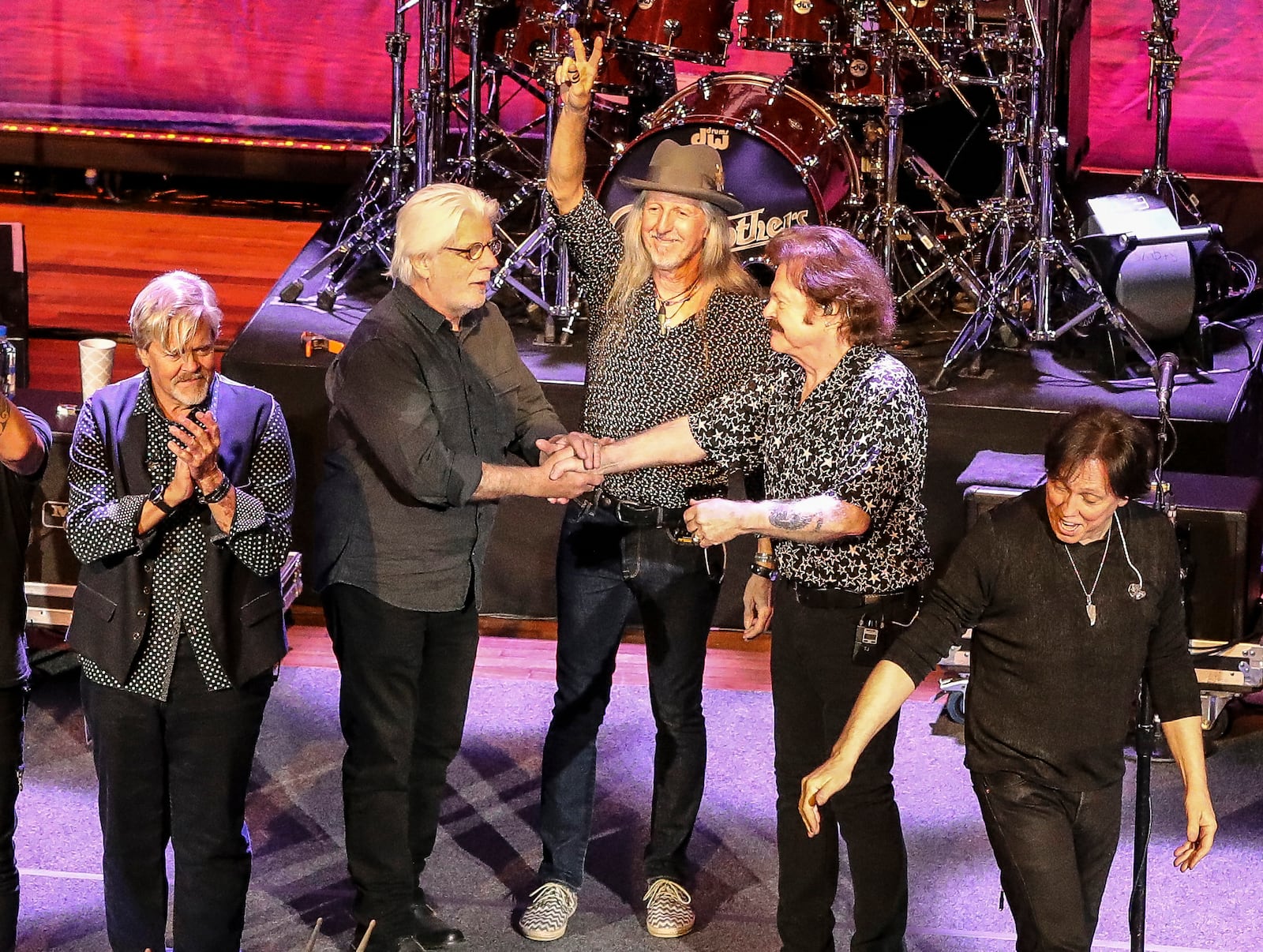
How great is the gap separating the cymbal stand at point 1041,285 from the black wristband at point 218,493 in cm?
329

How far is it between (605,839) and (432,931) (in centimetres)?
71

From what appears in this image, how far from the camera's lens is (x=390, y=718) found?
416cm

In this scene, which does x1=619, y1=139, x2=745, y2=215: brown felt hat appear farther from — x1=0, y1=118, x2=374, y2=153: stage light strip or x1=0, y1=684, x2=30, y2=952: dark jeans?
x1=0, y1=118, x2=374, y2=153: stage light strip

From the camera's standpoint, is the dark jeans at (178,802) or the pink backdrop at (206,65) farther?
the pink backdrop at (206,65)

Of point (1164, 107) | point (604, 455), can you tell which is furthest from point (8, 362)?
point (1164, 107)

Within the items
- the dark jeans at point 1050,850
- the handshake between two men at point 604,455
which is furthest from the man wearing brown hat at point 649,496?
the dark jeans at point 1050,850

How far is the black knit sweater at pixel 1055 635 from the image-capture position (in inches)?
138

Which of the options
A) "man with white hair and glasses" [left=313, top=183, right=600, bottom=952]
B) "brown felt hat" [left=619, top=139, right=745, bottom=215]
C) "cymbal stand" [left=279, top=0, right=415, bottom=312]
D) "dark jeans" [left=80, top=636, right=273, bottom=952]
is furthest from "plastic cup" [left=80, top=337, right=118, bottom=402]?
"brown felt hat" [left=619, top=139, right=745, bottom=215]

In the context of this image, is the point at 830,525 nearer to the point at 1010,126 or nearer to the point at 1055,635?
the point at 1055,635

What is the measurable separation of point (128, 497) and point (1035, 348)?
13.2 feet

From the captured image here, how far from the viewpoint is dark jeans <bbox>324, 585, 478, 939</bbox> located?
413cm

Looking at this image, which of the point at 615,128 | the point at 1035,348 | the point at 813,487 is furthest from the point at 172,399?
the point at 615,128

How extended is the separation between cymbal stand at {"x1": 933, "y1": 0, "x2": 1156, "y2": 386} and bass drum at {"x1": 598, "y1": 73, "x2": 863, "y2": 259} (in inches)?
28.2

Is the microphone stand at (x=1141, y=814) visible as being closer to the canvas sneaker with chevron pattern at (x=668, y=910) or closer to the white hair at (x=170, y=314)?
the canvas sneaker with chevron pattern at (x=668, y=910)
